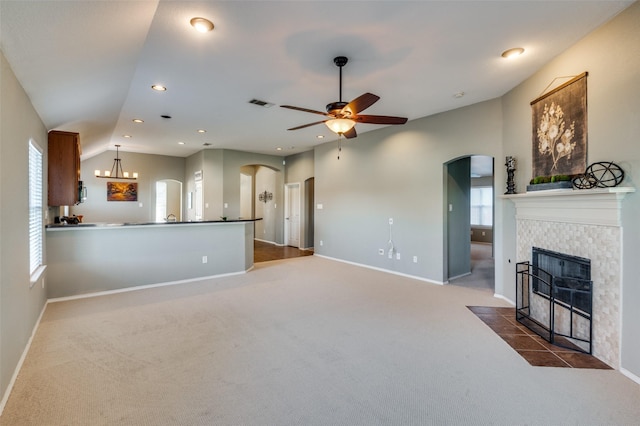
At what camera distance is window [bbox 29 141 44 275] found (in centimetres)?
314

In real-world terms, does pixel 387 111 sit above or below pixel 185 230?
above

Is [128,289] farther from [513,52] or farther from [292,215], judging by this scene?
[513,52]

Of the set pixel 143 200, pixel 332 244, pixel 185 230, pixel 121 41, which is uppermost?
pixel 121 41

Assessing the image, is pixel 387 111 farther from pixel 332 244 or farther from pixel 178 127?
pixel 178 127

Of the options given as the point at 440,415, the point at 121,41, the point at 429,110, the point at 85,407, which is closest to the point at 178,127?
the point at 121,41

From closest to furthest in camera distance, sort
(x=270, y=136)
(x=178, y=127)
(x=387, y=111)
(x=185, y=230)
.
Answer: (x=387, y=111), (x=185, y=230), (x=178, y=127), (x=270, y=136)

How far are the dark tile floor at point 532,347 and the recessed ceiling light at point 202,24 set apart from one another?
13.1 feet

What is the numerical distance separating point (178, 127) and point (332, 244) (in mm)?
4188

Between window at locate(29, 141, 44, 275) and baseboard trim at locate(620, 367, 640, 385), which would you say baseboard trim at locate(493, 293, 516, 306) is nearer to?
baseboard trim at locate(620, 367, 640, 385)

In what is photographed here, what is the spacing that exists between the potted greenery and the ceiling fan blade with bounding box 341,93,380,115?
2.01 meters

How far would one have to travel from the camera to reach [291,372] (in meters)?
2.43

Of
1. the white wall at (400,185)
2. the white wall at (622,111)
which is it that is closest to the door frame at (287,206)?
the white wall at (400,185)

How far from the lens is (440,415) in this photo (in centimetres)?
194

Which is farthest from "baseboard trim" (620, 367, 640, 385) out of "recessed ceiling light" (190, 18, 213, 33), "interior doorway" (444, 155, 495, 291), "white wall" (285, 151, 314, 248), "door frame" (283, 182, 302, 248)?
"door frame" (283, 182, 302, 248)
